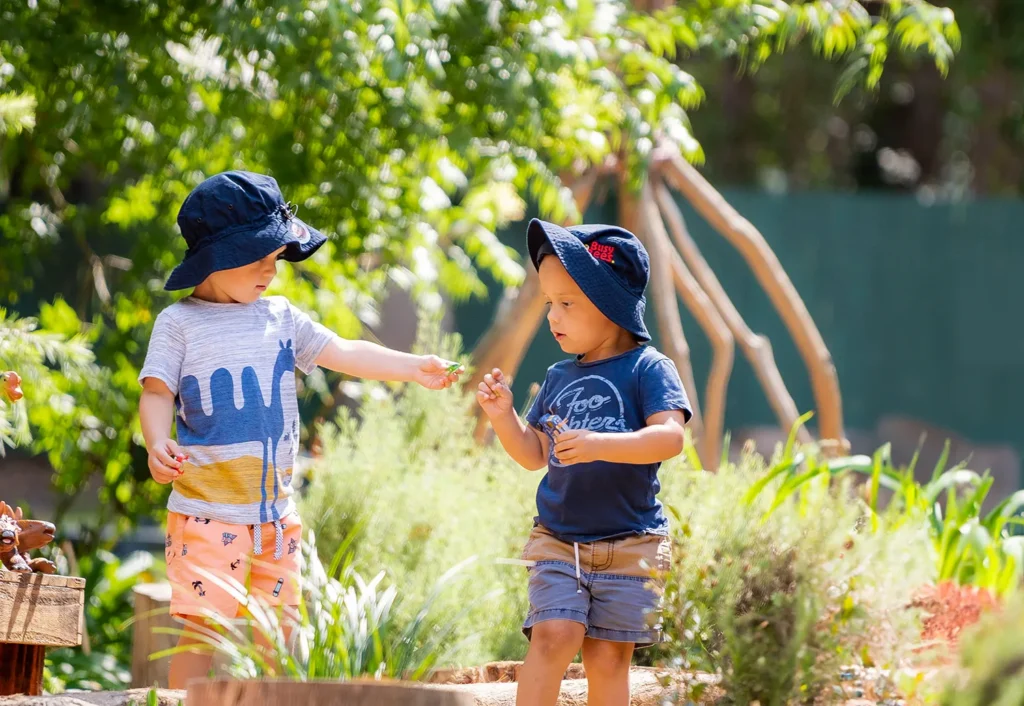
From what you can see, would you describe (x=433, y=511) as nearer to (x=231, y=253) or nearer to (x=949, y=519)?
(x=231, y=253)

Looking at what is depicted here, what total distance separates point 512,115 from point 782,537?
2.05m

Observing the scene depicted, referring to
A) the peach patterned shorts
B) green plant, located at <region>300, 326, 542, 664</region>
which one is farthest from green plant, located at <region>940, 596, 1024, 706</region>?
green plant, located at <region>300, 326, 542, 664</region>

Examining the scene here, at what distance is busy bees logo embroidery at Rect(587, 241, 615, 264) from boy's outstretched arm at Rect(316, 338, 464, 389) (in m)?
0.45

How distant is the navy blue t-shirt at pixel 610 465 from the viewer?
2.87 metres

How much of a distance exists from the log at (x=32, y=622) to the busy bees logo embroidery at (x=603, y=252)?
153 centimetres

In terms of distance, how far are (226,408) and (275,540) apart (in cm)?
35

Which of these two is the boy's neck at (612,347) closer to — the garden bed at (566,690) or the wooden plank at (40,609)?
the garden bed at (566,690)

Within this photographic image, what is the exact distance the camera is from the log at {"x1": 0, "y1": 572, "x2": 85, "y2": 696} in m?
2.94

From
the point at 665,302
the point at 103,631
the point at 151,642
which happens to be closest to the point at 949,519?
the point at 665,302

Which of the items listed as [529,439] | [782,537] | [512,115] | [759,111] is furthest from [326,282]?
[759,111]

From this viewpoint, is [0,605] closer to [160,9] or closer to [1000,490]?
[160,9]

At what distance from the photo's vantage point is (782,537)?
8.56 ft

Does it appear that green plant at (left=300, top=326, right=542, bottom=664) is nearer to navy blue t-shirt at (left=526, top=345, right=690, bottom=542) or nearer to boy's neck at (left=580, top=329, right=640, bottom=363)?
navy blue t-shirt at (left=526, top=345, right=690, bottom=542)

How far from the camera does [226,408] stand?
116 inches
